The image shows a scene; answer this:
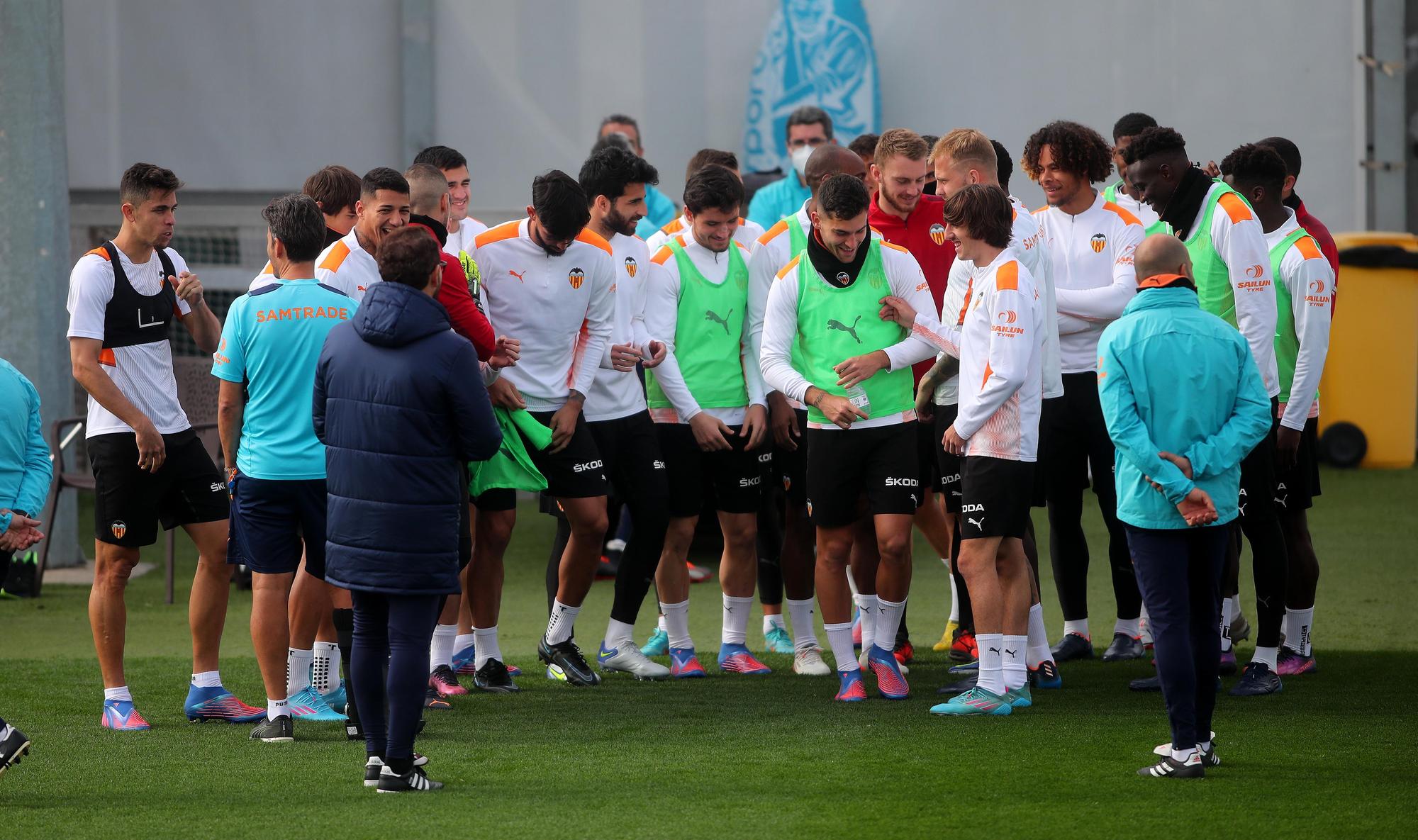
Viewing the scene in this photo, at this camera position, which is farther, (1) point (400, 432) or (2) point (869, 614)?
(2) point (869, 614)

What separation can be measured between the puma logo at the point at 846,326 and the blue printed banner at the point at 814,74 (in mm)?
5989

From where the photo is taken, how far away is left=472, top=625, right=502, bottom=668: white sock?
5.83 m

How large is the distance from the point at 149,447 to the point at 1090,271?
3.44 meters

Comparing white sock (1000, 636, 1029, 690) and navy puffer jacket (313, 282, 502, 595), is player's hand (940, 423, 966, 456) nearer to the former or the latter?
white sock (1000, 636, 1029, 690)

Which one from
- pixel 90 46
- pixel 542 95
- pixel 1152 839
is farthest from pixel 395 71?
pixel 1152 839

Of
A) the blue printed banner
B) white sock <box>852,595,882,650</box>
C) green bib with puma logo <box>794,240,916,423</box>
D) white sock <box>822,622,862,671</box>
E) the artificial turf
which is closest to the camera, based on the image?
the artificial turf

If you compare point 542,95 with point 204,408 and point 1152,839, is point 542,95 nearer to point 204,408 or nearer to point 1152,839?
point 204,408

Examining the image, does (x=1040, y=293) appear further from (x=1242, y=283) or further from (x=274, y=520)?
(x=274, y=520)

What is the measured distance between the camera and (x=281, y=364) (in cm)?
488

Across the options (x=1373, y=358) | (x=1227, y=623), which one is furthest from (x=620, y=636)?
(x=1373, y=358)

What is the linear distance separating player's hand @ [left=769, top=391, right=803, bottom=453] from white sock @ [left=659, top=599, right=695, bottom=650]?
745mm

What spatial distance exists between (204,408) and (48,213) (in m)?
1.44

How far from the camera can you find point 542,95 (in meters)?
11.6

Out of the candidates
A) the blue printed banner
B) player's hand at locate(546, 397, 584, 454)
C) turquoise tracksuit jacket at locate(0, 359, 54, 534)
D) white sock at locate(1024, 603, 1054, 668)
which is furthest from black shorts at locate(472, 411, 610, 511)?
the blue printed banner
